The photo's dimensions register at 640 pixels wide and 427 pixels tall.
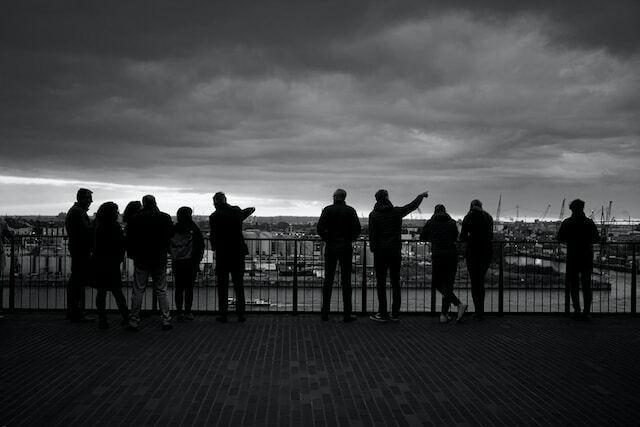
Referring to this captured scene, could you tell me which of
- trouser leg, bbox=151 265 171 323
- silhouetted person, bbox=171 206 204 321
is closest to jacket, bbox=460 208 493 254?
silhouetted person, bbox=171 206 204 321

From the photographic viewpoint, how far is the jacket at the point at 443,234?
9219 millimetres

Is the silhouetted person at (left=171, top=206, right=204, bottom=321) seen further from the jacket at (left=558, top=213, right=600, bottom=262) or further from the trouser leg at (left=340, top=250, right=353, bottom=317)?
the jacket at (left=558, top=213, right=600, bottom=262)

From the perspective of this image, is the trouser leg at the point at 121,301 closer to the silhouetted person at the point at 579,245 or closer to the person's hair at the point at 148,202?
the person's hair at the point at 148,202

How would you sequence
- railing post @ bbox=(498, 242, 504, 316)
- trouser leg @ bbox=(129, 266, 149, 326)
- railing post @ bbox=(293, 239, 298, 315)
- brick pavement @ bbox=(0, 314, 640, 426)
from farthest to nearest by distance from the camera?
1. railing post @ bbox=(293, 239, 298, 315)
2. railing post @ bbox=(498, 242, 504, 316)
3. trouser leg @ bbox=(129, 266, 149, 326)
4. brick pavement @ bbox=(0, 314, 640, 426)

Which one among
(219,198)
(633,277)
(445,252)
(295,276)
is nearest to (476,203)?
(445,252)

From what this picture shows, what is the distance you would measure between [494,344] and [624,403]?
8.36 ft

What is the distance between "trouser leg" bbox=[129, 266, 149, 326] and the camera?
26.9 ft

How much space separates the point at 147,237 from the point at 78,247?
1219 mm

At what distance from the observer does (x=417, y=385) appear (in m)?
5.39

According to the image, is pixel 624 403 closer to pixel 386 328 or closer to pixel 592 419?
pixel 592 419

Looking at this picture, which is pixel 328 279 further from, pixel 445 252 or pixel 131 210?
pixel 131 210

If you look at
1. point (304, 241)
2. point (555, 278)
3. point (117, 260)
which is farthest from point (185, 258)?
point (555, 278)

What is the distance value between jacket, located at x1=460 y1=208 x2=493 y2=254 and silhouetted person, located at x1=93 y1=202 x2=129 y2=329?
5.64 m

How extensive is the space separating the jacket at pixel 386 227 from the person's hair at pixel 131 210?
3768mm
